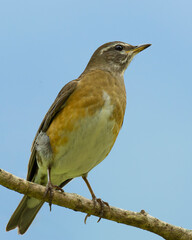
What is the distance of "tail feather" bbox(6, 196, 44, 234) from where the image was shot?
255 inches

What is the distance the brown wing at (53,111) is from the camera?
641 centimetres

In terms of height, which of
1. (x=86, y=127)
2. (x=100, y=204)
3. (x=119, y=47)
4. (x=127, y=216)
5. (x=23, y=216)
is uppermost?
(x=119, y=47)

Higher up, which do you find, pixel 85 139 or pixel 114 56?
pixel 114 56

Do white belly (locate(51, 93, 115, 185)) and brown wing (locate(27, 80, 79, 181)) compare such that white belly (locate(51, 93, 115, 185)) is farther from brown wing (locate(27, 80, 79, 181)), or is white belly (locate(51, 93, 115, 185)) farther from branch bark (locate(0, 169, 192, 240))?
branch bark (locate(0, 169, 192, 240))

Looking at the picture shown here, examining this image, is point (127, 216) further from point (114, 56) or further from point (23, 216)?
point (114, 56)

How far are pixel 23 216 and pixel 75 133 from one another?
6.00 feet

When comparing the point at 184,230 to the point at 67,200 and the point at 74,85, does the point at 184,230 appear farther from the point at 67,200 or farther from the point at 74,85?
the point at 74,85

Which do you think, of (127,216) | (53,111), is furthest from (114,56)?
(127,216)

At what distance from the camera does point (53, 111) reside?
6.44 metres

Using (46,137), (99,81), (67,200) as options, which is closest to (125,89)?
(99,81)

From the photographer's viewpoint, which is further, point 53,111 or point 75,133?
point 53,111

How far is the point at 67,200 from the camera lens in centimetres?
544

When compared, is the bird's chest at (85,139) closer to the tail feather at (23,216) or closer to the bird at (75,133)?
the bird at (75,133)

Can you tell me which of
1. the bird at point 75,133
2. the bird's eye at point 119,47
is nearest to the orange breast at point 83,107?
the bird at point 75,133
